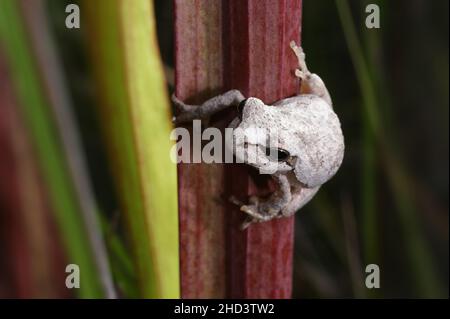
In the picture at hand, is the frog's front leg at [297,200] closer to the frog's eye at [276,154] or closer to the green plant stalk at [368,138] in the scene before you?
the frog's eye at [276,154]

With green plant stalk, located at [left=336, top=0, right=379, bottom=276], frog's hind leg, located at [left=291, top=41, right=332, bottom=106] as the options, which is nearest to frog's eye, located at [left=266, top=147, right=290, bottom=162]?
frog's hind leg, located at [left=291, top=41, right=332, bottom=106]

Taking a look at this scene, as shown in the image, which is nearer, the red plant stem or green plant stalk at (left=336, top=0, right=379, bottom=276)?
the red plant stem

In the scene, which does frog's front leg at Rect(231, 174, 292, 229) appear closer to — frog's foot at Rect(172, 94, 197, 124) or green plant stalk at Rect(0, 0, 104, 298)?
frog's foot at Rect(172, 94, 197, 124)

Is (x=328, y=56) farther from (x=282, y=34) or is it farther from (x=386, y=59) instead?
(x=282, y=34)

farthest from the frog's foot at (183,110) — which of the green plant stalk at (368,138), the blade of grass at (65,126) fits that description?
the green plant stalk at (368,138)

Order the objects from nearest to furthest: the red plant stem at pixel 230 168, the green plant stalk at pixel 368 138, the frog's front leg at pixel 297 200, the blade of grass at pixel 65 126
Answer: the red plant stem at pixel 230 168, the frog's front leg at pixel 297 200, the blade of grass at pixel 65 126, the green plant stalk at pixel 368 138
